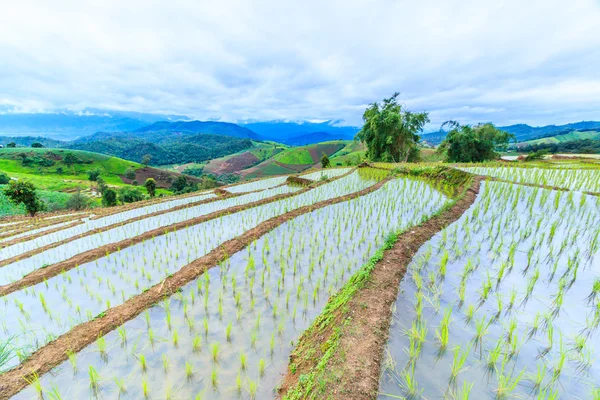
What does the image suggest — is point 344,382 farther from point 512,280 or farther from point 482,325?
point 512,280

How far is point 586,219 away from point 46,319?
35.2 feet

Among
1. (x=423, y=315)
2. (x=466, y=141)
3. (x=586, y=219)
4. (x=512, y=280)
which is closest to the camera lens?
(x=423, y=315)

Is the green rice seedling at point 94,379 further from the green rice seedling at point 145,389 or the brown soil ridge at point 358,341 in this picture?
the brown soil ridge at point 358,341

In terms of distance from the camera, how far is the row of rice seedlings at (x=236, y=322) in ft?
8.52

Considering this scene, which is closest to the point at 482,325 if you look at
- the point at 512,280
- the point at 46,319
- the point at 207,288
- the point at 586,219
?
the point at 512,280

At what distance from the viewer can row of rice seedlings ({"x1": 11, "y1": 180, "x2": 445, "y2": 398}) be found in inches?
102

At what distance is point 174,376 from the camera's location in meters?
2.59

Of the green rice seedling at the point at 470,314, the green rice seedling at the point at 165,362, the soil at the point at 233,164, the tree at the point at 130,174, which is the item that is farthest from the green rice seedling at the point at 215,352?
the soil at the point at 233,164

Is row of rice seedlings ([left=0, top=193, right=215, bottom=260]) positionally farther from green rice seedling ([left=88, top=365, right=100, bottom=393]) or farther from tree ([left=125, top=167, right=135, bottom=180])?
tree ([left=125, top=167, right=135, bottom=180])

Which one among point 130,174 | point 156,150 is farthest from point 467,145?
point 156,150

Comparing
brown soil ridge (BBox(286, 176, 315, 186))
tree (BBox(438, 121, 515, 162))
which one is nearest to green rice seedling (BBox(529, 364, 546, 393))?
brown soil ridge (BBox(286, 176, 315, 186))

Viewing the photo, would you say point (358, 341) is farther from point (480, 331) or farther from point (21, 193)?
point (21, 193)

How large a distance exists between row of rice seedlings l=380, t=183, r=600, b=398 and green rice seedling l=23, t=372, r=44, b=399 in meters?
3.41

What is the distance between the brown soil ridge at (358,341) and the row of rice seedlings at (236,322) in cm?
33
